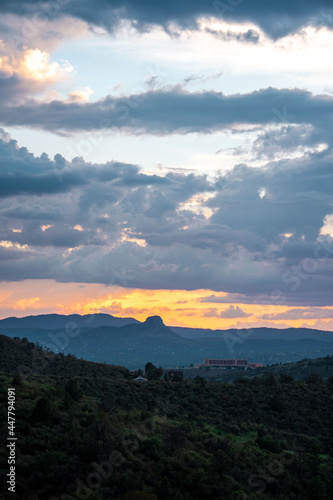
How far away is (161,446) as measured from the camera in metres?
38.6

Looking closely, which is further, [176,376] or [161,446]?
[176,376]

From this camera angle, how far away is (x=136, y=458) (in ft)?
116

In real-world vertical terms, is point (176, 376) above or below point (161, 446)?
above

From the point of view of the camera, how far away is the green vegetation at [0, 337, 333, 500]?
103 ft

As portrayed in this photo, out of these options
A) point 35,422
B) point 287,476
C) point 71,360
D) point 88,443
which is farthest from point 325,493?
point 71,360

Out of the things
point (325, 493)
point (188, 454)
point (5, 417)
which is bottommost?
point (325, 493)

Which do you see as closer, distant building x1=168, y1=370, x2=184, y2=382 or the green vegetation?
the green vegetation

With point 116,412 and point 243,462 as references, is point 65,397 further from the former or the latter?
point 243,462

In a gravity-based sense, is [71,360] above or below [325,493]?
above

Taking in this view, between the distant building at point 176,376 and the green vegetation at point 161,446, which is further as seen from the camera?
the distant building at point 176,376

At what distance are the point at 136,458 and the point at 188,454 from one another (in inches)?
172

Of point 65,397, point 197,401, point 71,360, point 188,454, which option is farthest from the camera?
point 71,360

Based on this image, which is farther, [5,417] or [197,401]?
[197,401]

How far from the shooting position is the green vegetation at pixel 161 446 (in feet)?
103
